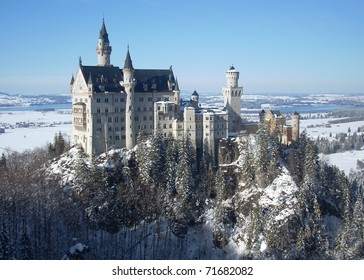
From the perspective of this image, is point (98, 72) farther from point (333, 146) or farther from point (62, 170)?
point (333, 146)

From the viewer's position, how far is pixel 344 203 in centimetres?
3512

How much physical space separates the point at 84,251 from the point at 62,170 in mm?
12871

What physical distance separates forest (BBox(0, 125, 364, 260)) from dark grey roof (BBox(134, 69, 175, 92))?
5.68m

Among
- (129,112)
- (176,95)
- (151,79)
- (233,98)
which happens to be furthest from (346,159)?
(129,112)

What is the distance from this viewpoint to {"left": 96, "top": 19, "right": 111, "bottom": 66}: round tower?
42.9m

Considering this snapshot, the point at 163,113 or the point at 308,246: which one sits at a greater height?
the point at 163,113

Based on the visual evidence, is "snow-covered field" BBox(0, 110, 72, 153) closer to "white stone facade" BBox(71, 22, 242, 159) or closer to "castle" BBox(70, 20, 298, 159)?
"castle" BBox(70, 20, 298, 159)

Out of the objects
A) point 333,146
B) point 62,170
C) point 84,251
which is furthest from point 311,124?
point 84,251

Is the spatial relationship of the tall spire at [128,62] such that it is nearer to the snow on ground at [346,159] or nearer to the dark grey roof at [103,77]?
the dark grey roof at [103,77]

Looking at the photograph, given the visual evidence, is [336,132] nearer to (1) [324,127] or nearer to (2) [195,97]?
(1) [324,127]

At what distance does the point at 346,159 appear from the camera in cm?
7688

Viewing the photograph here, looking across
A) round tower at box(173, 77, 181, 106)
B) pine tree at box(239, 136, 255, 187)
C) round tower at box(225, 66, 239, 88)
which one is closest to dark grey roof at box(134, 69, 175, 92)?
round tower at box(173, 77, 181, 106)

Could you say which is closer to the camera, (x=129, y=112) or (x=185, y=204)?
(x=185, y=204)

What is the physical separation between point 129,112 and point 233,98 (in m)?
11.9
